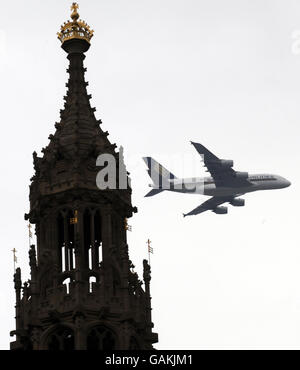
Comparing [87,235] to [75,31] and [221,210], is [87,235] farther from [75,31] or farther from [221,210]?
[221,210]

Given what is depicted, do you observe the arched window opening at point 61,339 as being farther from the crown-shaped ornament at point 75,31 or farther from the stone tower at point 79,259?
the crown-shaped ornament at point 75,31

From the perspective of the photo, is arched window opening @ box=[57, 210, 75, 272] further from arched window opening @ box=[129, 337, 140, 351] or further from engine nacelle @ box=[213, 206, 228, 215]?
engine nacelle @ box=[213, 206, 228, 215]

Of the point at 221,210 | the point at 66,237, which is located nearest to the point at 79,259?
the point at 66,237

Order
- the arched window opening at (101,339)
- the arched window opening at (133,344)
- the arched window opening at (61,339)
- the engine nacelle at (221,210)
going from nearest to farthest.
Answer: the arched window opening at (101,339) → the arched window opening at (61,339) → the arched window opening at (133,344) → the engine nacelle at (221,210)

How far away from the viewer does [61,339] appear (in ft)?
403

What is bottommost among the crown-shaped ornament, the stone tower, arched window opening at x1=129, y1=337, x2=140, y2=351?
arched window opening at x1=129, y1=337, x2=140, y2=351

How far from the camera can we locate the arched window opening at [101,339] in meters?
122

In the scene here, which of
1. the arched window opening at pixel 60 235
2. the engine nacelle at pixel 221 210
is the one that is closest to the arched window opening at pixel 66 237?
the arched window opening at pixel 60 235

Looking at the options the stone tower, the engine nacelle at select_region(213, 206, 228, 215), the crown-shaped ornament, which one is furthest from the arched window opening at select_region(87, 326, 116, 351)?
the engine nacelle at select_region(213, 206, 228, 215)

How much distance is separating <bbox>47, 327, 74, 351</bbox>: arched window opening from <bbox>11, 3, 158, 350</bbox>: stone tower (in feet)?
0.22

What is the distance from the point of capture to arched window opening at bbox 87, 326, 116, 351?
122 m

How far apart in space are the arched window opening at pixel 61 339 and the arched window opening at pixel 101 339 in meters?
1.30
